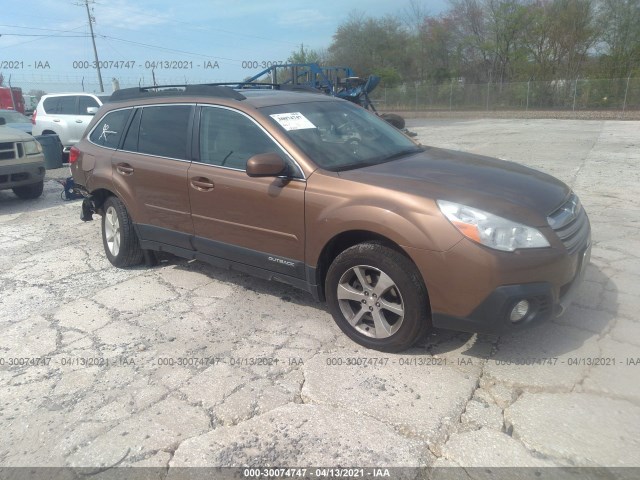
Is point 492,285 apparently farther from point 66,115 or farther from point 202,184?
point 66,115

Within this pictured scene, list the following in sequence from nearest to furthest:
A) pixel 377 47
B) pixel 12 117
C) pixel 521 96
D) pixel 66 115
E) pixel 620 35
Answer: pixel 66 115, pixel 12 117, pixel 620 35, pixel 521 96, pixel 377 47

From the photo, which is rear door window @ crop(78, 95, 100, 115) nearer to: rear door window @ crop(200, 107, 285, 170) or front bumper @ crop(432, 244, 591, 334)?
rear door window @ crop(200, 107, 285, 170)

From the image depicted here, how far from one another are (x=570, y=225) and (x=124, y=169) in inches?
155

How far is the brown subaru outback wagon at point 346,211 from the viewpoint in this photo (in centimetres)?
300

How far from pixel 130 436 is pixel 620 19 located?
3735cm

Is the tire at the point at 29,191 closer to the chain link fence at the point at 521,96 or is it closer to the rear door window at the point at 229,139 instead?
the rear door window at the point at 229,139

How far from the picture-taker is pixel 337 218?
342 centimetres

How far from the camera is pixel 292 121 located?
3.98 meters

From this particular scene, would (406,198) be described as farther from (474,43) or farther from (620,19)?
(474,43)

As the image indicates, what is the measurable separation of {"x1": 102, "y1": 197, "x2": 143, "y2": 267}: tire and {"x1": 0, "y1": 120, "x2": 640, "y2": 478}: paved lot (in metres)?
0.36

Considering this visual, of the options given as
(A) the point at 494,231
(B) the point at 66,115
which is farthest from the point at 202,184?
(B) the point at 66,115

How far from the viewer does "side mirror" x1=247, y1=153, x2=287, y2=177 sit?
353 cm

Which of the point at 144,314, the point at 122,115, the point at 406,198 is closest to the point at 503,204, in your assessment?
the point at 406,198

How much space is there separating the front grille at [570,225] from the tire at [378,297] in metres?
0.91
